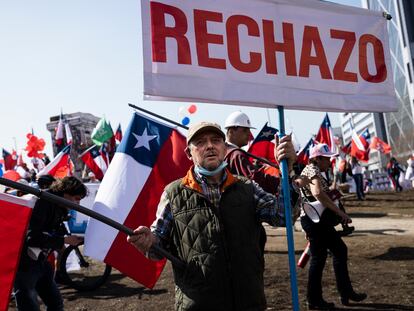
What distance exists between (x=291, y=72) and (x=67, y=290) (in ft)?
18.5

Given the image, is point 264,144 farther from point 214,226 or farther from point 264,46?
point 214,226

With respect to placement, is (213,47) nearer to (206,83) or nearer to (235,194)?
(206,83)

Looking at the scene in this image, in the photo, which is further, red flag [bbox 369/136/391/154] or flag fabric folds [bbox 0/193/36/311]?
red flag [bbox 369/136/391/154]

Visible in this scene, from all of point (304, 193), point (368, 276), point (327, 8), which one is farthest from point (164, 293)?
point (327, 8)

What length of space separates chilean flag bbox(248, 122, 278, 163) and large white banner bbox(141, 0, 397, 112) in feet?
23.5

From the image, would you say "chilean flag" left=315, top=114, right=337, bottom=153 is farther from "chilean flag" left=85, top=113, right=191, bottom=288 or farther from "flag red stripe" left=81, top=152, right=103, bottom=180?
"chilean flag" left=85, top=113, right=191, bottom=288

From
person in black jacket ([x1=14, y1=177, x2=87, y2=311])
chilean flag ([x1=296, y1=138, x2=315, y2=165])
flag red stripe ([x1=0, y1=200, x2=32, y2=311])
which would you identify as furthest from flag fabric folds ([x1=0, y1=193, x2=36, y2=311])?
chilean flag ([x1=296, y1=138, x2=315, y2=165])

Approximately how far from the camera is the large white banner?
3.18 meters

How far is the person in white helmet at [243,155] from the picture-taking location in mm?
2871

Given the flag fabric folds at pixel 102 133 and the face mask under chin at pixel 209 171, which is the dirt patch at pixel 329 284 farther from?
the flag fabric folds at pixel 102 133

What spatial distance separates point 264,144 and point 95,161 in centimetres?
676

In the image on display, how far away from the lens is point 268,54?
3.38 m

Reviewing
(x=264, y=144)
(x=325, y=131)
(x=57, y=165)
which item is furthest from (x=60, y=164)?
(x=325, y=131)

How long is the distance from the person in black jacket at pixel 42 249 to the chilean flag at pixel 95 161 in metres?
10.3
